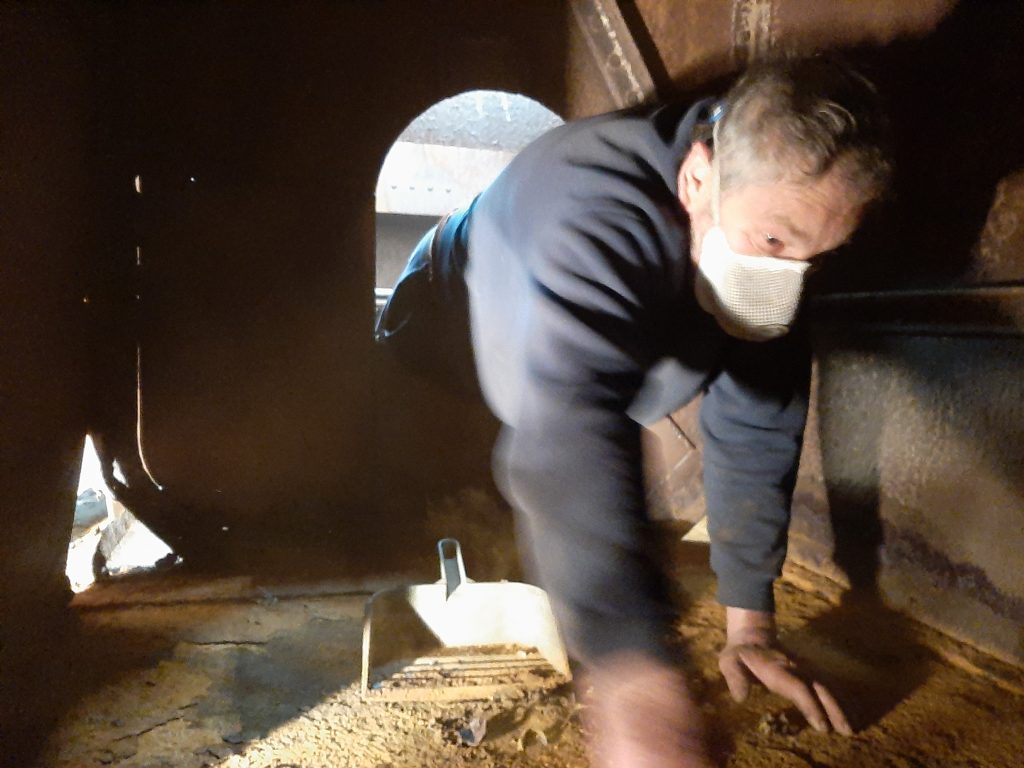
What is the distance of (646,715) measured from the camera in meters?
0.62

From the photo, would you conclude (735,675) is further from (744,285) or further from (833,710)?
(744,285)

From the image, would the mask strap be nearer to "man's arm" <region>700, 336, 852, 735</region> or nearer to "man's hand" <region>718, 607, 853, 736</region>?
"man's arm" <region>700, 336, 852, 735</region>

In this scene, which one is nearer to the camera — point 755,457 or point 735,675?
point 735,675

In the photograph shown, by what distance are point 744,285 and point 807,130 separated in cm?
21

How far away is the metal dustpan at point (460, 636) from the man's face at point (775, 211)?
60cm

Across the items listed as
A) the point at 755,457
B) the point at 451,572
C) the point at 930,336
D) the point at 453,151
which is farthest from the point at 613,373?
the point at 453,151

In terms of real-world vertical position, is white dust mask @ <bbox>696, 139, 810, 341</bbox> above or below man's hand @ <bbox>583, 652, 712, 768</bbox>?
above

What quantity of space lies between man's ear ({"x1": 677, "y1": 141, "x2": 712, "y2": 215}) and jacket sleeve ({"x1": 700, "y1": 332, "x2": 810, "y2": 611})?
1.06ft

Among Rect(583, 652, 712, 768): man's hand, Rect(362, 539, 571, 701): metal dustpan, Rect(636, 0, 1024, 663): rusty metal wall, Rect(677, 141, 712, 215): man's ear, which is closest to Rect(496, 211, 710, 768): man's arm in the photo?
Rect(583, 652, 712, 768): man's hand

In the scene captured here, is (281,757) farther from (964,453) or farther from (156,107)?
(156,107)

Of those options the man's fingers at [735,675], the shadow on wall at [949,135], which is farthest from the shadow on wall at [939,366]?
the man's fingers at [735,675]

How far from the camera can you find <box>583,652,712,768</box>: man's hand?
61cm

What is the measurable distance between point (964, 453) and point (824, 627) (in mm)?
356

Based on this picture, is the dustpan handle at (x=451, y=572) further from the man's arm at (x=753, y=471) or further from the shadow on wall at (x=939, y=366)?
the shadow on wall at (x=939, y=366)
